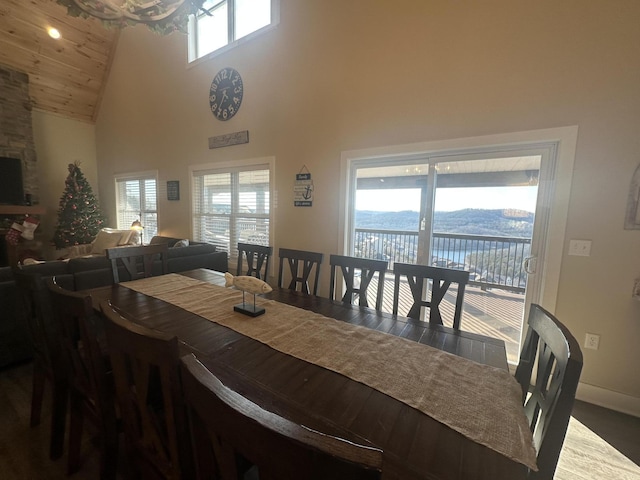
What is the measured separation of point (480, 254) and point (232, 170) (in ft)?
10.7

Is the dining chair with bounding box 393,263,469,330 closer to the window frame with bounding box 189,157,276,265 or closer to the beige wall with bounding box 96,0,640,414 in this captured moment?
the beige wall with bounding box 96,0,640,414

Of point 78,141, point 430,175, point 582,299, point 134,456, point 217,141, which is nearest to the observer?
point 134,456

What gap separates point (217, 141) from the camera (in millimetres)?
3896

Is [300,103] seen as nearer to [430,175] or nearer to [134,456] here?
[430,175]

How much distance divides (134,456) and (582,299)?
2829 mm

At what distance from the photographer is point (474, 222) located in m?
2.36

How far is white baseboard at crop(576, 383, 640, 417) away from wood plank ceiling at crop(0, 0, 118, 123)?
7878mm

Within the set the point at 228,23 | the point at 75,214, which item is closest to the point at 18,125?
the point at 75,214

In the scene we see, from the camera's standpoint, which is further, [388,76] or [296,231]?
[296,231]

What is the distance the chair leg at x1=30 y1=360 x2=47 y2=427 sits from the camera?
5.16 ft

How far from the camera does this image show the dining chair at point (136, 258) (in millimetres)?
2115

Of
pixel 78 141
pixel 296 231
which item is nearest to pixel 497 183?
pixel 296 231

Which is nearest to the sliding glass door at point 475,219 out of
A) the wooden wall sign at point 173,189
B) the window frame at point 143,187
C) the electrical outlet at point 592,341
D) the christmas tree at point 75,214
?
the electrical outlet at point 592,341

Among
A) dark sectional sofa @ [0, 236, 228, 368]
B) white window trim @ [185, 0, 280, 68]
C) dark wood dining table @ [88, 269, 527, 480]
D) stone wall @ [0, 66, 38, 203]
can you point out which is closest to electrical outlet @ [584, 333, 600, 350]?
dark wood dining table @ [88, 269, 527, 480]
